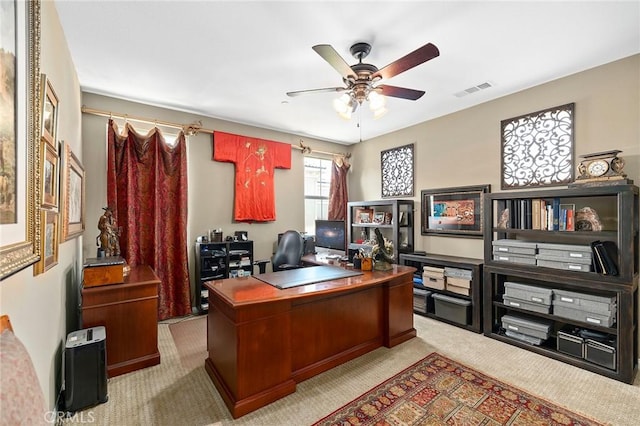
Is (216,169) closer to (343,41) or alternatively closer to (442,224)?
(343,41)

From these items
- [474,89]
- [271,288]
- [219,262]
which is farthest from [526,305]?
[219,262]

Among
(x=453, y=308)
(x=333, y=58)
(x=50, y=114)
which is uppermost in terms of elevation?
(x=333, y=58)

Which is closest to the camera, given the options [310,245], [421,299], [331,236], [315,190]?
[421,299]

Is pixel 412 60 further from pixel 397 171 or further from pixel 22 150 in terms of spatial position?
pixel 397 171

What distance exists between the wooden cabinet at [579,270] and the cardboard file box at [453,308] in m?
0.22

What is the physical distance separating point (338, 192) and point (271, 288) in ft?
11.3

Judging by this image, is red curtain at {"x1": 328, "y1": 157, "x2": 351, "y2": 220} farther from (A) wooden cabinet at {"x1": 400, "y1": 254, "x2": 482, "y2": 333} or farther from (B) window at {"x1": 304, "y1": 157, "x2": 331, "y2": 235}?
(A) wooden cabinet at {"x1": 400, "y1": 254, "x2": 482, "y2": 333}

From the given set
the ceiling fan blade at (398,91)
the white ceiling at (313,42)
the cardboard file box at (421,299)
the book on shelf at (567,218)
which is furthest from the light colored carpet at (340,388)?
the white ceiling at (313,42)

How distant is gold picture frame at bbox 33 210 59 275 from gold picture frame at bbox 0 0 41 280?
0.14 m

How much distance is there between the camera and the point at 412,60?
2018 mm

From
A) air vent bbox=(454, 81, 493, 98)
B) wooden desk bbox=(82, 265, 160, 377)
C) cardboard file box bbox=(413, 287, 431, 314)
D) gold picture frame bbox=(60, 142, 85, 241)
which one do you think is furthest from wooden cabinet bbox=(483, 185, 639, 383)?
gold picture frame bbox=(60, 142, 85, 241)

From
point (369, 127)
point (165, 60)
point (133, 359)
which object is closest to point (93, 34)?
point (165, 60)

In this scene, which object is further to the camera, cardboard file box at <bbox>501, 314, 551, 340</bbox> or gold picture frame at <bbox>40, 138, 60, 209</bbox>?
cardboard file box at <bbox>501, 314, 551, 340</bbox>

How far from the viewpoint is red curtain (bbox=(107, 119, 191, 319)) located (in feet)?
11.4
